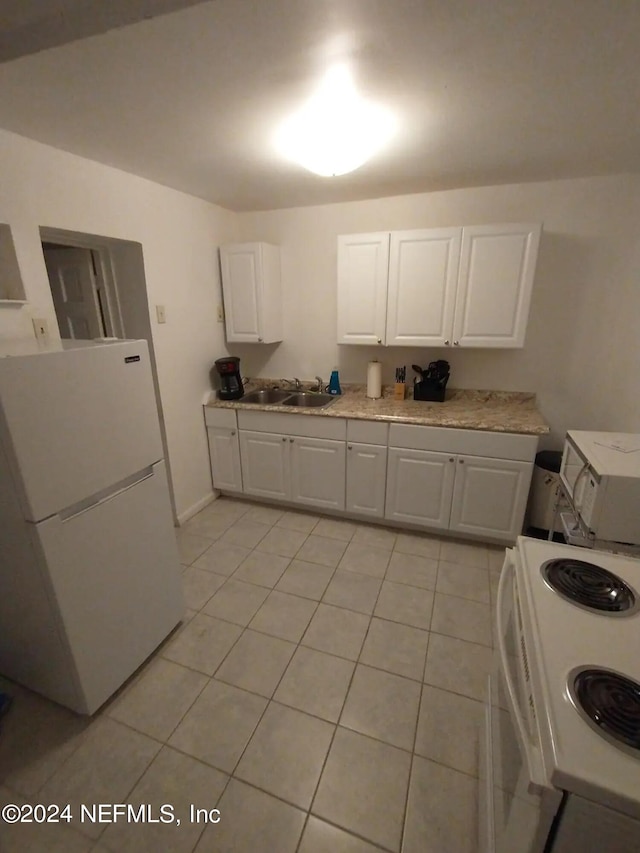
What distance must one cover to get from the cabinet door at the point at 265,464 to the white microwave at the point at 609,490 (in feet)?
Result: 5.87

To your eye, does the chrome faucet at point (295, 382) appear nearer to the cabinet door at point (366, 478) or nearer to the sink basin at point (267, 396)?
the sink basin at point (267, 396)

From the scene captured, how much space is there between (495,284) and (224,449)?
7.31 ft

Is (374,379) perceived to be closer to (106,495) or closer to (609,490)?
(609,490)

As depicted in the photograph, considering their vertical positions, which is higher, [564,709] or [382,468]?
[564,709]

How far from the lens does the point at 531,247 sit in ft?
6.97


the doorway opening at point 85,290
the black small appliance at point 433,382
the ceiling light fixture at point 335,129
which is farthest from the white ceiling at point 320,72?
the black small appliance at point 433,382

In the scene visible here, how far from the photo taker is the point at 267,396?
124 inches

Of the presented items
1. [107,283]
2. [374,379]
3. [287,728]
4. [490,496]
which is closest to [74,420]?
[287,728]

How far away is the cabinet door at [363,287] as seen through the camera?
2408 millimetres

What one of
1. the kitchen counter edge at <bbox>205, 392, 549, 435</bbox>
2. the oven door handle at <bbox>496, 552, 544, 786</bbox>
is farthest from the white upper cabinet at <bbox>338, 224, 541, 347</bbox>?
the oven door handle at <bbox>496, 552, 544, 786</bbox>

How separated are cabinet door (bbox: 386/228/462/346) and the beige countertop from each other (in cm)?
45

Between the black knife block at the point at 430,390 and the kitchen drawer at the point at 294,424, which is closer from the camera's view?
the kitchen drawer at the point at 294,424

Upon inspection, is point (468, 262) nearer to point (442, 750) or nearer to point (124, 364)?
point (124, 364)

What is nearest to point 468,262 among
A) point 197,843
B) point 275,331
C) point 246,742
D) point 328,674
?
point 275,331
